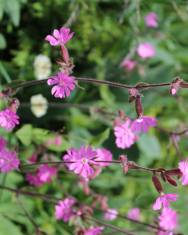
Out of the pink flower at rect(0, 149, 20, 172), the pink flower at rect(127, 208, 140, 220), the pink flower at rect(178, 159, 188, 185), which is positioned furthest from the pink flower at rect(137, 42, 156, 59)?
the pink flower at rect(178, 159, 188, 185)

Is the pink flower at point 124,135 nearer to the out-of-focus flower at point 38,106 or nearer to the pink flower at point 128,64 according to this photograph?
the out-of-focus flower at point 38,106

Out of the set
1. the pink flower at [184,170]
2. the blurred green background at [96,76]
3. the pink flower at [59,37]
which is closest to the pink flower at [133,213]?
the blurred green background at [96,76]

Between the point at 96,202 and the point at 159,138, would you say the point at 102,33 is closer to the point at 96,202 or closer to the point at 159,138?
the point at 159,138

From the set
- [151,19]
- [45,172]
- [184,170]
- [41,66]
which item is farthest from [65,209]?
[151,19]

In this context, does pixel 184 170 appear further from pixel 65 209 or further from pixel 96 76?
pixel 96 76

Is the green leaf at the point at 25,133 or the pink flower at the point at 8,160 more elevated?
the green leaf at the point at 25,133

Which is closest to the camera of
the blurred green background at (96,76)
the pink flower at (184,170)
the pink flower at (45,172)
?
the pink flower at (184,170)
